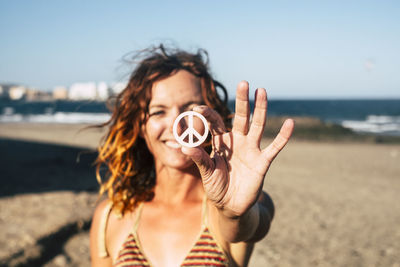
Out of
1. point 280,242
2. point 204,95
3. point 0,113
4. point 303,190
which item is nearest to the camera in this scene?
point 204,95

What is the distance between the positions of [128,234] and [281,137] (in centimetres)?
140

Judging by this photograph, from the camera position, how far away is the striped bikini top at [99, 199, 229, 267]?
86.6 inches

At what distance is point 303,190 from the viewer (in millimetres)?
9773

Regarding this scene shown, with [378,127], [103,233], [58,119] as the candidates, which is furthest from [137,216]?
[58,119]

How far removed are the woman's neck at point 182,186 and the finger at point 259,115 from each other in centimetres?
91

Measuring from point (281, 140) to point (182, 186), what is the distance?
46.1 inches

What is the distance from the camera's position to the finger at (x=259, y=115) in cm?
172

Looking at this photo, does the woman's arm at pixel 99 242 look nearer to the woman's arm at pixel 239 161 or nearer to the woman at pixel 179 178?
the woman at pixel 179 178

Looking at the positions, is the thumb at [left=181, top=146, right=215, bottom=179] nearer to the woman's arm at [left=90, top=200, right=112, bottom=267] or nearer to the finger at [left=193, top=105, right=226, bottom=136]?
the finger at [left=193, top=105, right=226, bottom=136]

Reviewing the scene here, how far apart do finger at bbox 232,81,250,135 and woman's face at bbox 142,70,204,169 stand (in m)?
0.56

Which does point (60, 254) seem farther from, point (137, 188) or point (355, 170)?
point (355, 170)

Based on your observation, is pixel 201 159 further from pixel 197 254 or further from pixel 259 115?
pixel 197 254

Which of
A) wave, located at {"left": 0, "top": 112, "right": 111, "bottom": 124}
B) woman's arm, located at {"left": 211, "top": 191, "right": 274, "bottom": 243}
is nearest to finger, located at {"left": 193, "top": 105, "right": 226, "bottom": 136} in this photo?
woman's arm, located at {"left": 211, "top": 191, "right": 274, "bottom": 243}

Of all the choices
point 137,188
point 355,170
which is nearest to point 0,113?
point 355,170
